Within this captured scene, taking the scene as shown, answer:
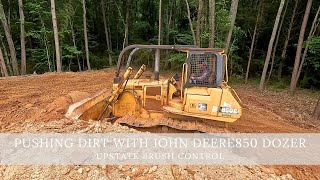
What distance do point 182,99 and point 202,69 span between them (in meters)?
0.84

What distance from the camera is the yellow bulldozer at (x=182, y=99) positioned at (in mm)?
5875

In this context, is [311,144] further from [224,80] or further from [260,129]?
[224,80]

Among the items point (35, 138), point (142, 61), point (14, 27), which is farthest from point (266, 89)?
point (14, 27)

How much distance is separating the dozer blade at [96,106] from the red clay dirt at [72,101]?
0.31 metres

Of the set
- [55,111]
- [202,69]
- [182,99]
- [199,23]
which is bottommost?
[55,111]

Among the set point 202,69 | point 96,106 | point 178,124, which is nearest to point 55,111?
point 96,106

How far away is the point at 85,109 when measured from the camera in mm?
6496

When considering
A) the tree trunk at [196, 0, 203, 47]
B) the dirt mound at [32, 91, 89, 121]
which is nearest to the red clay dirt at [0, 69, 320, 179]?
the dirt mound at [32, 91, 89, 121]

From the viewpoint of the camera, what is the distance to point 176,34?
72.1 feet

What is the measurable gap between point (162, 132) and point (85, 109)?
1.99 metres

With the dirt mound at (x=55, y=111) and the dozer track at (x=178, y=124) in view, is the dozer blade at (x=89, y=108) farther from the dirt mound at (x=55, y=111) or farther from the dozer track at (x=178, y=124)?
the dozer track at (x=178, y=124)

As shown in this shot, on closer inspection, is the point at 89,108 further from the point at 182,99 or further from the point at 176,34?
the point at 176,34

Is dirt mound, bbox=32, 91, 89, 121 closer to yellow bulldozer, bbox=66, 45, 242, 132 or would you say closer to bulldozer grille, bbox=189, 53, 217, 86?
yellow bulldozer, bbox=66, 45, 242, 132

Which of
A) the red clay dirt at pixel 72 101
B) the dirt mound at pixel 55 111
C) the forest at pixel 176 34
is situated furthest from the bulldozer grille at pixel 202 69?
the forest at pixel 176 34
